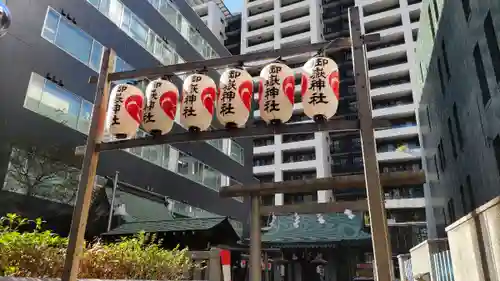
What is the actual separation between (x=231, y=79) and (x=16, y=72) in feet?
38.9

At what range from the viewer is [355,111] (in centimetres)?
4844

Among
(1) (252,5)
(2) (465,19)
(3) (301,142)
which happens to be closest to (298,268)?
(2) (465,19)

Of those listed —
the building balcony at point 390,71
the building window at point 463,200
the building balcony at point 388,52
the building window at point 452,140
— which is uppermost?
the building balcony at point 388,52

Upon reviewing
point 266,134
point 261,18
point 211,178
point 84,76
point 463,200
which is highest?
point 261,18

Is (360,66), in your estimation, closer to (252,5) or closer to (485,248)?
(485,248)

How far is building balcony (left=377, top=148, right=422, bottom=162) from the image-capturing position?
4372 centimetres

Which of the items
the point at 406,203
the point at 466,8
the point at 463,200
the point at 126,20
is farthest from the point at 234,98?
the point at 406,203

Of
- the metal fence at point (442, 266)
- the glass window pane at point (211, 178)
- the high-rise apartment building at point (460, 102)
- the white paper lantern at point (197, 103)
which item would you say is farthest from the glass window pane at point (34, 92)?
the high-rise apartment building at point (460, 102)

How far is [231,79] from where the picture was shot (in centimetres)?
572

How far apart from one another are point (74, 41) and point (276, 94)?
14.5 m

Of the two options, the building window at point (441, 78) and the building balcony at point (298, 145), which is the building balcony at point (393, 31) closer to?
the building balcony at point (298, 145)

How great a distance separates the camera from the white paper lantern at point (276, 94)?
5277 mm

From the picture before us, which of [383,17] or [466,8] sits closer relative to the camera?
[466,8]

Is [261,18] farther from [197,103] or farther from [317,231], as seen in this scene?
[197,103]
